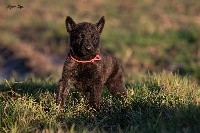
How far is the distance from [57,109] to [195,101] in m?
1.66

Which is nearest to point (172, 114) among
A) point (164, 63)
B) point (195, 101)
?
point (195, 101)

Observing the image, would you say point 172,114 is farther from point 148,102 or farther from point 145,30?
point 145,30

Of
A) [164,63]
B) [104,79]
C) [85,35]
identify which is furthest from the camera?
[164,63]

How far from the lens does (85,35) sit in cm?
708

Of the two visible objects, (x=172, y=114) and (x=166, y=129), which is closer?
(x=166, y=129)

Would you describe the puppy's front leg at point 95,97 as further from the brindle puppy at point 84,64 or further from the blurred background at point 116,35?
the blurred background at point 116,35

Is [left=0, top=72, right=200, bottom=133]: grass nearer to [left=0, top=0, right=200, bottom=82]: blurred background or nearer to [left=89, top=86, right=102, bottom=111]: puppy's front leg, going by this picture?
[left=89, top=86, right=102, bottom=111]: puppy's front leg

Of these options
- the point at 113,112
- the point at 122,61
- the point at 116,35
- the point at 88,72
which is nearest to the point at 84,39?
the point at 88,72

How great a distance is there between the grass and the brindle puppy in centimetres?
20

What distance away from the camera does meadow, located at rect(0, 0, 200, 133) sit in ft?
20.9

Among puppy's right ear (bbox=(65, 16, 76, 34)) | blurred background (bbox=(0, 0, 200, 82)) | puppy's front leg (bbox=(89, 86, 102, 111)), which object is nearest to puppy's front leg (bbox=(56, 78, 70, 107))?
puppy's front leg (bbox=(89, 86, 102, 111))

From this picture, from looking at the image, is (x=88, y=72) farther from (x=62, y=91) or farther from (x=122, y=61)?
(x=122, y=61)

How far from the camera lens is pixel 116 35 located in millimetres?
15352

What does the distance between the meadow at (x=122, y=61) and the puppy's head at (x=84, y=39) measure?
2.32 ft
